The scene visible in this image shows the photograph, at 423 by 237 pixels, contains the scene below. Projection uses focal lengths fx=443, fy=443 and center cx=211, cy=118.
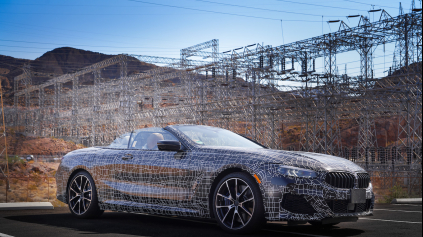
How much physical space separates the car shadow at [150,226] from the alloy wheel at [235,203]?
18cm

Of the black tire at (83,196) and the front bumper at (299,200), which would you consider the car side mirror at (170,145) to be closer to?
the front bumper at (299,200)

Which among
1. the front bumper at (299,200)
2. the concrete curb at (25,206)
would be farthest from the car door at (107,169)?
the front bumper at (299,200)

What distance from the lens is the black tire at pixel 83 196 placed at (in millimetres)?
6801

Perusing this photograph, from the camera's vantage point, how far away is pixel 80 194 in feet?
23.3

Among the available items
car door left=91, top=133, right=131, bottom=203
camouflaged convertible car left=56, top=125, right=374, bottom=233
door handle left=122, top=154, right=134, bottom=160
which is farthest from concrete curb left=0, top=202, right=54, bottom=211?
door handle left=122, top=154, right=134, bottom=160

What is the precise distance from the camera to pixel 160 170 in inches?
235

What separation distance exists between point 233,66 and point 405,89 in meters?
16.8

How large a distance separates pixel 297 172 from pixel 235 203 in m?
0.80

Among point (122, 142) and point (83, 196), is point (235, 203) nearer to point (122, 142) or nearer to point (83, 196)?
point (122, 142)

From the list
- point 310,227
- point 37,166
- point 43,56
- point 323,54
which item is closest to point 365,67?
point 323,54

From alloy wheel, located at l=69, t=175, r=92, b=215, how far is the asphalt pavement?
19 centimetres

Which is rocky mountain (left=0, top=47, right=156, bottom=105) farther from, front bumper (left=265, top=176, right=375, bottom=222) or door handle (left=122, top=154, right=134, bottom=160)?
front bumper (left=265, top=176, right=375, bottom=222)

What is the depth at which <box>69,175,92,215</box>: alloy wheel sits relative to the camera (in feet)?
22.8

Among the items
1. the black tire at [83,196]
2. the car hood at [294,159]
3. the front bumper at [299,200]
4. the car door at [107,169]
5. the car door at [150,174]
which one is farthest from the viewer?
the black tire at [83,196]
